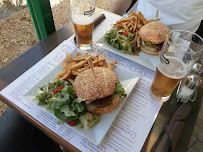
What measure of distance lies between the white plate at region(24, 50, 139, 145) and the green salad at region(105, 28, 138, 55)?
0.26 metres

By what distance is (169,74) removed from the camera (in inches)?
41.9

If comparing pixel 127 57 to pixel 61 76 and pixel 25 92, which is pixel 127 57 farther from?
pixel 25 92

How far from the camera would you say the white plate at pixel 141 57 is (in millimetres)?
1468

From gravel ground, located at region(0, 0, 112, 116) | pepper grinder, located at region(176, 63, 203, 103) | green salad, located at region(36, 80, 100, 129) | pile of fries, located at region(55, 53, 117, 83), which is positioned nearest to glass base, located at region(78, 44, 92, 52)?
pile of fries, located at region(55, 53, 117, 83)

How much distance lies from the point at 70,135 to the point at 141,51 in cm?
105

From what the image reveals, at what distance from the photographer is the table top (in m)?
1.04

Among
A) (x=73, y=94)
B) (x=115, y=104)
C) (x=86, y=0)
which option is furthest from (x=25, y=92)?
(x=86, y=0)

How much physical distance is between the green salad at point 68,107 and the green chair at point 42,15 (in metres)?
0.93

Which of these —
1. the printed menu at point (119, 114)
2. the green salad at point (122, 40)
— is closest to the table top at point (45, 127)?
the printed menu at point (119, 114)

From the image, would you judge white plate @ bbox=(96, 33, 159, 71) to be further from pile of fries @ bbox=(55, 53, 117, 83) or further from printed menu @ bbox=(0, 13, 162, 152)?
pile of fries @ bbox=(55, 53, 117, 83)

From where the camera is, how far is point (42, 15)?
1.65m

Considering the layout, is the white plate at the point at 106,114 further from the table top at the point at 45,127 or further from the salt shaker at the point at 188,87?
the salt shaker at the point at 188,87

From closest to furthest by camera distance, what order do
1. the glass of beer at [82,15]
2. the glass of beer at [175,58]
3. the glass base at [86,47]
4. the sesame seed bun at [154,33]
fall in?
the glass of beer at [175,58] < the glass of beer at [82,15] < the sesame seed bun at [154,33] < the glass base at [86,47]

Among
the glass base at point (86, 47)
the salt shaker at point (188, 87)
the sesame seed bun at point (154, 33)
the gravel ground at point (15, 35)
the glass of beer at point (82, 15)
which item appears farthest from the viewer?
the gravel ground at point (15, 35)
